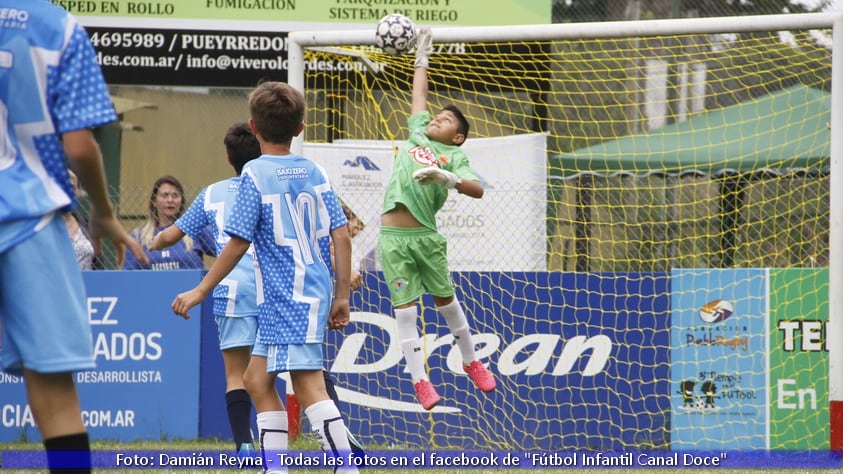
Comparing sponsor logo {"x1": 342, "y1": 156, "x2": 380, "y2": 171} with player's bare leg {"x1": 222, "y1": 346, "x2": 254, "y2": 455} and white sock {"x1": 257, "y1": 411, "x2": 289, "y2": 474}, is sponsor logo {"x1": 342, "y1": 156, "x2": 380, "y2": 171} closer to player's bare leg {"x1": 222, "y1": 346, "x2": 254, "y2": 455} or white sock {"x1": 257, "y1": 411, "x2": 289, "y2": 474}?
player's bare leg {"x1": 222, "y1": 346, "x2": 254, "y2": 455}

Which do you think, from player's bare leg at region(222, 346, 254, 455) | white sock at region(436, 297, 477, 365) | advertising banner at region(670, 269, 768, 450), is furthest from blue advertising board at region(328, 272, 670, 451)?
player's bare leg at region(222, 346, 254, 455)

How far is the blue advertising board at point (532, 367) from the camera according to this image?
22.8ft

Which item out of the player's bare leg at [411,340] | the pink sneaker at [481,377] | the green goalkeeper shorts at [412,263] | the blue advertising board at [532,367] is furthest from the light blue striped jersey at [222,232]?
the blue advertising board at [532,367]

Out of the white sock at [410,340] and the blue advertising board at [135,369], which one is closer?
the white sock at [410,340]

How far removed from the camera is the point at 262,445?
13.9 feet

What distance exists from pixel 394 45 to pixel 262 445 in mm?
2666

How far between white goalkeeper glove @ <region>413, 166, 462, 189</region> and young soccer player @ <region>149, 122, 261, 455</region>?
82 cm

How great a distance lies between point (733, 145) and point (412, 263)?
471 cm

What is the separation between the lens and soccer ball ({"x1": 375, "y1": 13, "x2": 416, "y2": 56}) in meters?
5.99

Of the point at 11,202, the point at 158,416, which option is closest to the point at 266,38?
the point at 158,416

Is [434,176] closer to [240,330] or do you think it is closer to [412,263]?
[412,263]

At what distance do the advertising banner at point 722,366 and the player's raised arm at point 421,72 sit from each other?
2.28 meters

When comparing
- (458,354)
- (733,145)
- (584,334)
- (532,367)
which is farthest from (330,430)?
(733,145)

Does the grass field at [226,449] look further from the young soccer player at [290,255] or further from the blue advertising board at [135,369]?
the young soccer player at [290,255]
